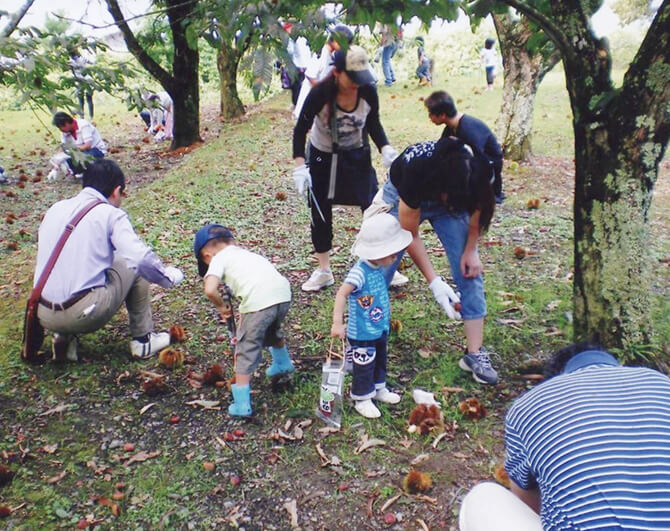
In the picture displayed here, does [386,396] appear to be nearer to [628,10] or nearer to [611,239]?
[611,239]

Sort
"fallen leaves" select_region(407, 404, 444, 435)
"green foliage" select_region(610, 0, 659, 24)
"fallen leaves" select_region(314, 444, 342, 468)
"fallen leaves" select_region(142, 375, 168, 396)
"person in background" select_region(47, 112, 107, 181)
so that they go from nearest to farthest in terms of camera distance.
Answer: "fallen leaves" select_region(314, 444, 342, 468) → "fallen leaves" select_region(407, 404, 444, 435) → "fallen leaves" select_region(142, 375, 168, 396) → "person in background" select_region(47, 112, 107, 181) → "green foliage" select_region(610, 0, 659, 24)

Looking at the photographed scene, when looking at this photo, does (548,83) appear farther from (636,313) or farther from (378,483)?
(378,483)

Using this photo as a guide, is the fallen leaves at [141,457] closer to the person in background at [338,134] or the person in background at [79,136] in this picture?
the person in background at [338,134]

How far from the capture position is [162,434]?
3.26m

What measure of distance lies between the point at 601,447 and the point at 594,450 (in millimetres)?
22

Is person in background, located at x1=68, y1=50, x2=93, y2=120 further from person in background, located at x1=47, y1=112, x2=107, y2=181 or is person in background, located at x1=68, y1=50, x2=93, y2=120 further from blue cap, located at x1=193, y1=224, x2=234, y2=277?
person in background, located at x1=47, y1=112, x2=107, y2=181

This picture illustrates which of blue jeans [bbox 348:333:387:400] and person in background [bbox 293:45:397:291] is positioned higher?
person in background [bbox 293:45:397:291]

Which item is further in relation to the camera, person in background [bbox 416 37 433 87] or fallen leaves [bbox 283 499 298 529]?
person in background [bbox 416 37 433 87]

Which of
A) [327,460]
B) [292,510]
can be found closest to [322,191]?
[327,460]

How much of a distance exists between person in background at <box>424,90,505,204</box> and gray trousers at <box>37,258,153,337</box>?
8.04 ft

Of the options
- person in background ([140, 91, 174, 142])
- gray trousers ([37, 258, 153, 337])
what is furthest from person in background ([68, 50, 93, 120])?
person in background ([140, 91, 174, 142])

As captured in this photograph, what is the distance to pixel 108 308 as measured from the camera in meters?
3.80

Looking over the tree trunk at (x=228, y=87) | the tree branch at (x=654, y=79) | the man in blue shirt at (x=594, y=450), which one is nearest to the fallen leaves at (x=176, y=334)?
the man in blue shirt at (x=594, y=450)

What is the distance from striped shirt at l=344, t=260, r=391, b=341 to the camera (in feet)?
9.95
